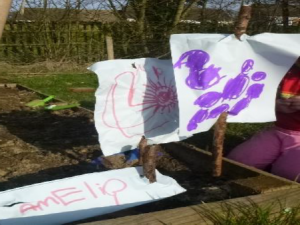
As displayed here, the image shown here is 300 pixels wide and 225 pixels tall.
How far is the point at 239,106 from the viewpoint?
250 cm

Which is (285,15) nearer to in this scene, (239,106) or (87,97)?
(87,97)

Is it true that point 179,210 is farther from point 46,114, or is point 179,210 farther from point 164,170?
point 46,114

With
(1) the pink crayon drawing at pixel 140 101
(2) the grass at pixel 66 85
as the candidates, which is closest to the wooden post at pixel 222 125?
(1) the pink crayon drawing at pixel 140 101

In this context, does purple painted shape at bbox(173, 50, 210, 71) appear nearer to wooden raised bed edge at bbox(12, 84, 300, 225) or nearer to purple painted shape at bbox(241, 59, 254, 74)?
purple painted shape at bbox(241, 59, 254, 74)

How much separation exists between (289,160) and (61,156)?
51.4 inches

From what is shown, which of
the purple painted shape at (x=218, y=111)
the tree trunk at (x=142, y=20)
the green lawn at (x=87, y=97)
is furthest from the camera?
the tree trunk at (x=142, y=20)

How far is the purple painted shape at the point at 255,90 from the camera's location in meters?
2.49

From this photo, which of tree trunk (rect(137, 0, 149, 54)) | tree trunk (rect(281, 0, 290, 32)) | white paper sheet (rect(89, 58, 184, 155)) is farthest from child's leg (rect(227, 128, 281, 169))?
tree trunk (rect(137, 0, 149, 54))

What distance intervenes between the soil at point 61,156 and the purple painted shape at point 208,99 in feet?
1.39

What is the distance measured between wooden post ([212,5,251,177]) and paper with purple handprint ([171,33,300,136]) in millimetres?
31

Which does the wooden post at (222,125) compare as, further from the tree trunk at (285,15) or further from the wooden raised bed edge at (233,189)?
the tree trunk at (285,15)

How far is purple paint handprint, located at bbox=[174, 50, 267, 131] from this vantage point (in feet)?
7.80

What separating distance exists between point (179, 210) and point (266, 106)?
84 cm

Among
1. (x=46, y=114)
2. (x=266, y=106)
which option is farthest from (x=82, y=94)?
(x=266, y=106)
